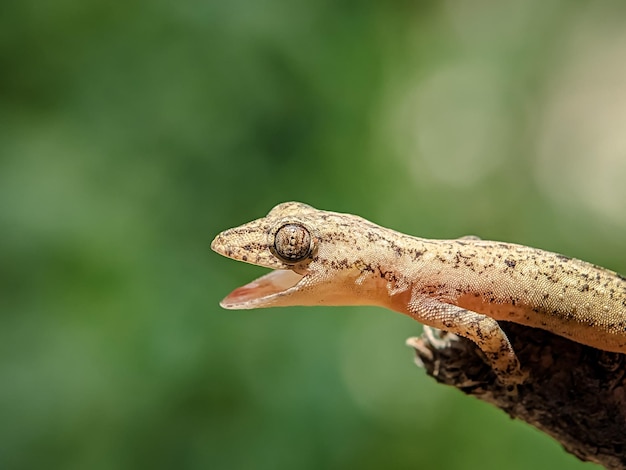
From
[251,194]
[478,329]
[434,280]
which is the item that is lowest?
[478,329]

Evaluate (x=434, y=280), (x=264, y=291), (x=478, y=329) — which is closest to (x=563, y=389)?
(x=478, y=329)

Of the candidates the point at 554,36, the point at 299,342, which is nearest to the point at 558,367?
the point at 299,342

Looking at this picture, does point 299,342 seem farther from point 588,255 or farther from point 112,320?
point 588,255

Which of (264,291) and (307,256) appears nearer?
(307,256)

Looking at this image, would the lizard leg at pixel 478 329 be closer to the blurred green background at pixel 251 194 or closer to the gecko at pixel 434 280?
the gecko at pixel 434 280

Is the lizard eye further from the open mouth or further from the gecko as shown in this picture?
the open mouth

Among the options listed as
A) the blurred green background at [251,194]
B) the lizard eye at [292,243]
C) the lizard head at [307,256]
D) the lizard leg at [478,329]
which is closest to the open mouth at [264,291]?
the lizard head at [307,256]

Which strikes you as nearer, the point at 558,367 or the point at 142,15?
the point at 558,367

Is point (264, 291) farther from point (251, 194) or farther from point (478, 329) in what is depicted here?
point (251, 194)
